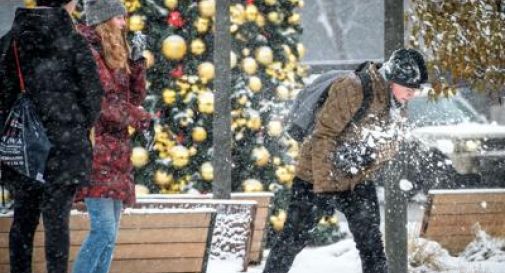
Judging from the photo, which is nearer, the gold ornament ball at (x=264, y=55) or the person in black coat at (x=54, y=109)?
the person in black coat at (x=54, y=109)

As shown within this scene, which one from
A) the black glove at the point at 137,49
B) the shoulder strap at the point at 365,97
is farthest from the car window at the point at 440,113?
the black glove at the point at 137,49

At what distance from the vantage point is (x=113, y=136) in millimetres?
4355

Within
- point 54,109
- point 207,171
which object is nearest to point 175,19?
point 207,171

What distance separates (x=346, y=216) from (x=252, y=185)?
3126 mm

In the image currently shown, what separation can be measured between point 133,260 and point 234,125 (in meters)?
2.63

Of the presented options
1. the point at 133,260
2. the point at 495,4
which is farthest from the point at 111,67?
the point at 495,4

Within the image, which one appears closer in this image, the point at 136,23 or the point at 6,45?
the point at 6,45

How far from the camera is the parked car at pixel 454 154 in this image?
1074 centimetres

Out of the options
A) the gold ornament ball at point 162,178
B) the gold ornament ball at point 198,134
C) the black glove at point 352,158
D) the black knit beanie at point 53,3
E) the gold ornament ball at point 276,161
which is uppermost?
the black knit beanie at point 53,3

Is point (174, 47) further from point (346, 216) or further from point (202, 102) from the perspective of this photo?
point (346, 216)

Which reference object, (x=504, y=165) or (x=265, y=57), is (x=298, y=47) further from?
(x=504, y=165)

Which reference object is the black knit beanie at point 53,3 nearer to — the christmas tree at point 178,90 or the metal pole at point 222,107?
the metal pole at point 222,107

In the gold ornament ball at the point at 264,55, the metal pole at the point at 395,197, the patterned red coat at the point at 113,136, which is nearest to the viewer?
the patterned red coat at the point at 113,136

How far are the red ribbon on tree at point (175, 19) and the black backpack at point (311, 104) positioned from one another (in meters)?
3.31
